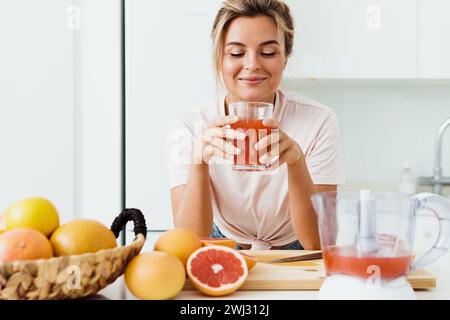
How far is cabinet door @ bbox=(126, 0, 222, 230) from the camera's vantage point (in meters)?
1.70

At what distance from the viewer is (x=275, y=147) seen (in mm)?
817

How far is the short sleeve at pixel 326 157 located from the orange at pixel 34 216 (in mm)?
653

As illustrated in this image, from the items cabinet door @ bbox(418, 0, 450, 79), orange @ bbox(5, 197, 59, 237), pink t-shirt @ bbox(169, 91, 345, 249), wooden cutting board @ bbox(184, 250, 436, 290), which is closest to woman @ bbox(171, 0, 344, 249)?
pink t-shirt @ bbox(169, 91, 345, 249)

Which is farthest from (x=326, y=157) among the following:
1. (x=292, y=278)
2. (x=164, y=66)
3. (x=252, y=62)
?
(x=164, y=66)

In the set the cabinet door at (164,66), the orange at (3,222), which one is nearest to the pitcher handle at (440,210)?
the orange at (3,222)

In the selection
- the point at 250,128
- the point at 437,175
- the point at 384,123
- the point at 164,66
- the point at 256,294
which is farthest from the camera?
the point at 384,123

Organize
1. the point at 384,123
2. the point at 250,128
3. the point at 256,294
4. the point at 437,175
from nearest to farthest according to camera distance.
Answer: the point at 256,294, the point at 250,128, the point at 437,175, the point at 384,123

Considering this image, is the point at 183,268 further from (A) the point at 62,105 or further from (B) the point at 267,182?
(A) the point at 62,105

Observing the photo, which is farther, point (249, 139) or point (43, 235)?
point (249, 139)

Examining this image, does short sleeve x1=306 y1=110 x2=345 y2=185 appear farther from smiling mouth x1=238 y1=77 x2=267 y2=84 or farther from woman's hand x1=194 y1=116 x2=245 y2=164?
woman's hand x1=194 y1=116 x2=245 y2=164

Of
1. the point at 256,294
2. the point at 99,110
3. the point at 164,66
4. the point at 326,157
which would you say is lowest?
the point at 256,294

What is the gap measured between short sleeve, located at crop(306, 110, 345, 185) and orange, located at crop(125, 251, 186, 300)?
0.61 metres

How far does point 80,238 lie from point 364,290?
257mm

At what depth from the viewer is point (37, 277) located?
1.51ft
